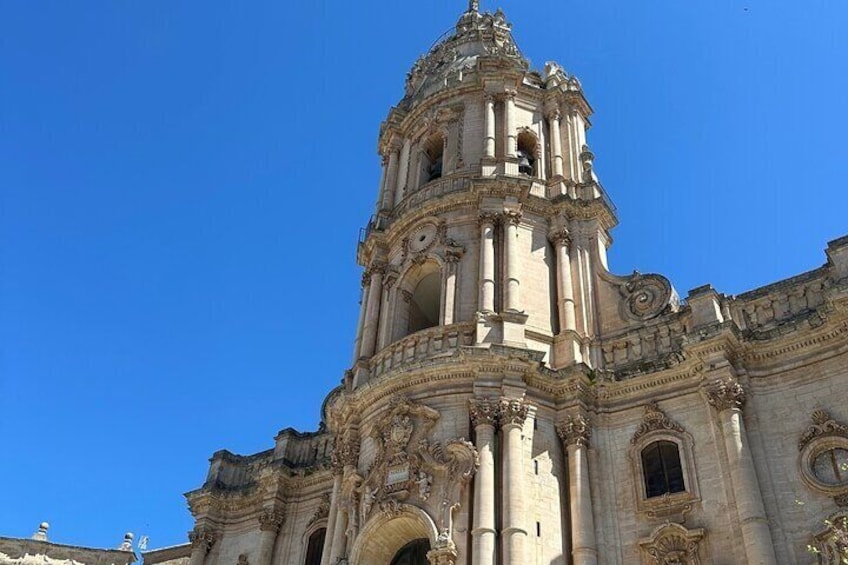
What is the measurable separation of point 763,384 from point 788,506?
367 centimetres

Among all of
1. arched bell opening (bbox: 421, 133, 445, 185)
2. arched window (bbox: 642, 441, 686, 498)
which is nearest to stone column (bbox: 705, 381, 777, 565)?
arched window (bbox: 642, 441, 686, 498)

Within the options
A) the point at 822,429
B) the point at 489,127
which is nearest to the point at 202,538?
the point at 489,127

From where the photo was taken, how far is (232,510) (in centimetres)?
3144

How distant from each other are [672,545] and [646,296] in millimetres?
8507

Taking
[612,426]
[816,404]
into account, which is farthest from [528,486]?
[816,404]

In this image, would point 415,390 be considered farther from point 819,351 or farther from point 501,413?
point 819,351

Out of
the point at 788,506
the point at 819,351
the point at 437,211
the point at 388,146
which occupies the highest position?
the point at 388,146

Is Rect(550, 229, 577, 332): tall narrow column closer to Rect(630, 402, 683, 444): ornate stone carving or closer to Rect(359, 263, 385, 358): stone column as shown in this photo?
Rect(630, 402, 683, 444): ornate stone carving

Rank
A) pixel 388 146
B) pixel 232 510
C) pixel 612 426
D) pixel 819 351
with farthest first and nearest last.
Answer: pixel 388 146, pixel 232 510, pixel 612 426, pixel 819 351

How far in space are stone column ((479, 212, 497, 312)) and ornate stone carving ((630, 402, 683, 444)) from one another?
5799 mm

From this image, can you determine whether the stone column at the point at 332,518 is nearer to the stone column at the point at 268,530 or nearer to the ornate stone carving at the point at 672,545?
the stone column at the point at 268,530

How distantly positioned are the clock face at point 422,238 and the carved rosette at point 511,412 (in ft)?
26.7

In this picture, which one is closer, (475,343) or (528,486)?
(528,486)

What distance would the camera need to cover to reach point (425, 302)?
31.9m
